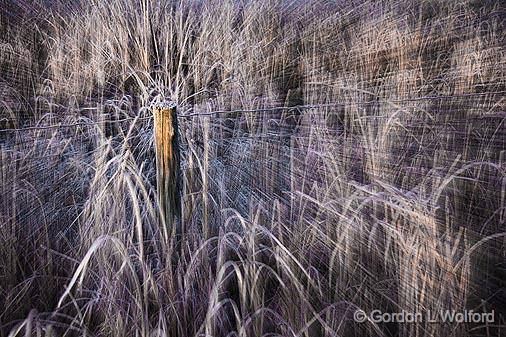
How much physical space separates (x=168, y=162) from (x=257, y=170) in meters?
0.69

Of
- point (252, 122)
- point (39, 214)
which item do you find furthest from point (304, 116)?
point (39, 214)

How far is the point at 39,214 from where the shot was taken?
1.75m

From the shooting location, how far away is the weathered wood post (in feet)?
4.40

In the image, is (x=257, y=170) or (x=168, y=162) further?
(x=257, y=170)

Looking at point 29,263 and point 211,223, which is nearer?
point 29,263

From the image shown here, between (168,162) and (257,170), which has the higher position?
(168,162)

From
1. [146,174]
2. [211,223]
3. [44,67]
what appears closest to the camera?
[211,223]

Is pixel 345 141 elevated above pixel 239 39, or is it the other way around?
pixel 239 39

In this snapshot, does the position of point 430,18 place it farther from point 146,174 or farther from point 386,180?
point 146,174

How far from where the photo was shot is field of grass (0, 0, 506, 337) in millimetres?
1299

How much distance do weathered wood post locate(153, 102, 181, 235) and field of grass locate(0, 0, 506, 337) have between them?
0.18 feet

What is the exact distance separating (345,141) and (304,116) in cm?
27

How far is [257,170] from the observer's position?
201cm

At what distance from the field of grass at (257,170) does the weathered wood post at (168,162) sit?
0.06 metres
